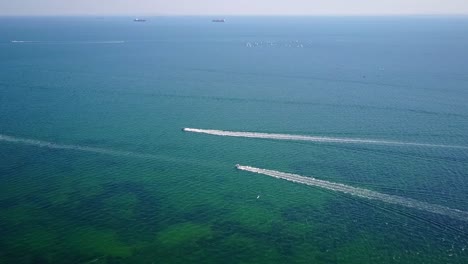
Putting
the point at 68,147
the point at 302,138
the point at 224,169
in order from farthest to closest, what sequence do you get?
the point at 302,138
the point at 68,147
the point at 224,169

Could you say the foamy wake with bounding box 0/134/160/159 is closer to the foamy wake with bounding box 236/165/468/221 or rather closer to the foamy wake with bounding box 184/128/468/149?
the foamy wake with bounding box 184/128/468/149

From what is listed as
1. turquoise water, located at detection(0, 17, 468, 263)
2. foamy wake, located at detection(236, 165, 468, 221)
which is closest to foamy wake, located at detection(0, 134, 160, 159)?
turquoise water, located at detection(0, 17, 468, 263)

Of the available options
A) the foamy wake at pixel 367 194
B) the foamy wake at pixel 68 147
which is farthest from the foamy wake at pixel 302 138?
the foamy wake at pixel 68 147

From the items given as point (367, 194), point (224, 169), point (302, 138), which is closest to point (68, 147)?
point (224, 169)

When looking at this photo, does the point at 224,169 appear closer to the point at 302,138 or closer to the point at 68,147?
the point at 302,138

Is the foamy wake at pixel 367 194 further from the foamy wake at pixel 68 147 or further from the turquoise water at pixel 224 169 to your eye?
the foamy wake at pixel 68 147

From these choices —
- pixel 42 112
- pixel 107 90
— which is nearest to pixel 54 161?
pixel 42 112

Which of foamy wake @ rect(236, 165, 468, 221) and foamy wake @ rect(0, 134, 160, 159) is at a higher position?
foamy wake @ rect(0, 134, 160, 159)
